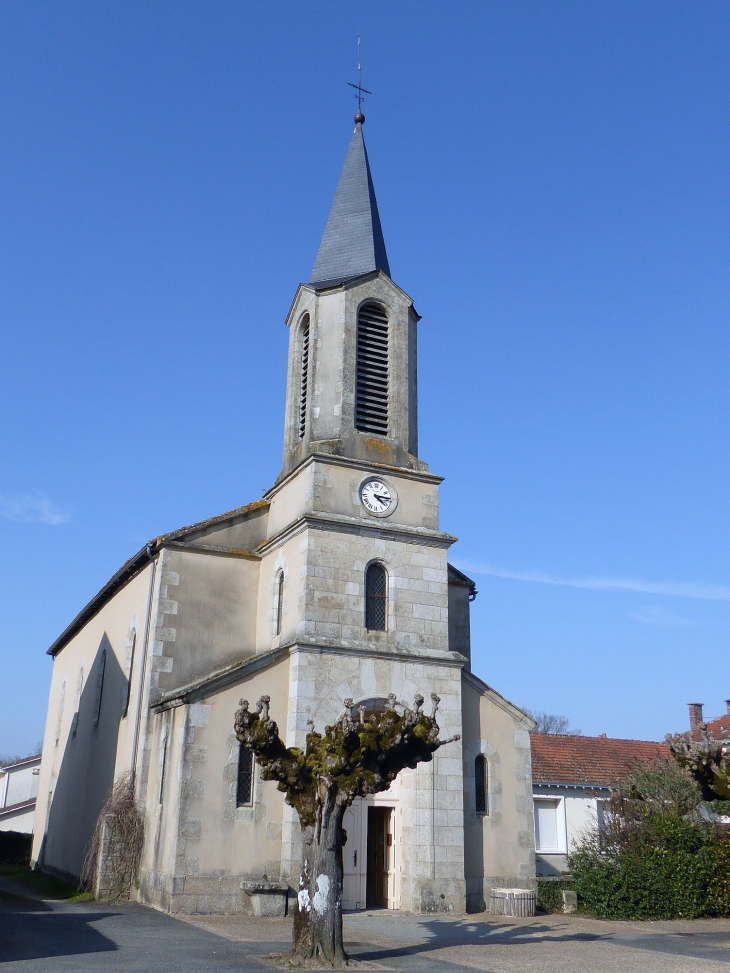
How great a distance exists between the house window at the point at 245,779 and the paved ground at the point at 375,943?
2.07 meters

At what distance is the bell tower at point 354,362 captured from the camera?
1983cm

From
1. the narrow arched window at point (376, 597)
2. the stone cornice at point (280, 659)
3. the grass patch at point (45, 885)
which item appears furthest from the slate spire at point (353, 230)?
the grass patch at point (45, 885)

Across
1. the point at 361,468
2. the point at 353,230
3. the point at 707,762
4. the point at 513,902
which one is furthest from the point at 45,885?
the point at 353,230

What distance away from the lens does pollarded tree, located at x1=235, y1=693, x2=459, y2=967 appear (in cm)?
1141

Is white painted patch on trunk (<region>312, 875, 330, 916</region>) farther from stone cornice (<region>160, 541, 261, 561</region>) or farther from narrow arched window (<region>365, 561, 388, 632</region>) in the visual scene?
stone cornice (<region>160, 541, 261, 561</region>)

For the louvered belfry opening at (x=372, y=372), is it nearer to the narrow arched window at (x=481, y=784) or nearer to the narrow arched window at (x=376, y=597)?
the narrow arched window at (x=376, y=597)

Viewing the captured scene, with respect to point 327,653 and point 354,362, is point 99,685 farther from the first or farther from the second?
point 354,362

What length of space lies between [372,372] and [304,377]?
1.67 m

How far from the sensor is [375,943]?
13266 mm

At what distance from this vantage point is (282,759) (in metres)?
12.1

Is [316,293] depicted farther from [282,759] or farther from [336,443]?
[282,759]

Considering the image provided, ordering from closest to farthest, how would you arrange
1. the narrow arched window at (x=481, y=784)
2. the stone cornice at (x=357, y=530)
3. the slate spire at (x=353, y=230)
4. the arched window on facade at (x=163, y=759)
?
the arched window on facade at (x=163, y=759), the stone cornice at (x=357, y=530), the narrow arched window at (x=481, y=784), the slate spire at (x=353, y=230)

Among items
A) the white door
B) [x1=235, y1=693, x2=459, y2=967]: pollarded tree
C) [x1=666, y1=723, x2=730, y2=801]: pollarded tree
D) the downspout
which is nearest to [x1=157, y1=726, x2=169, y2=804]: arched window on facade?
the downspout

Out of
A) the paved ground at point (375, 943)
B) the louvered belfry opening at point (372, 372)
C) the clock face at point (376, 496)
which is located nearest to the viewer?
the paved ground at point (375, 943)
